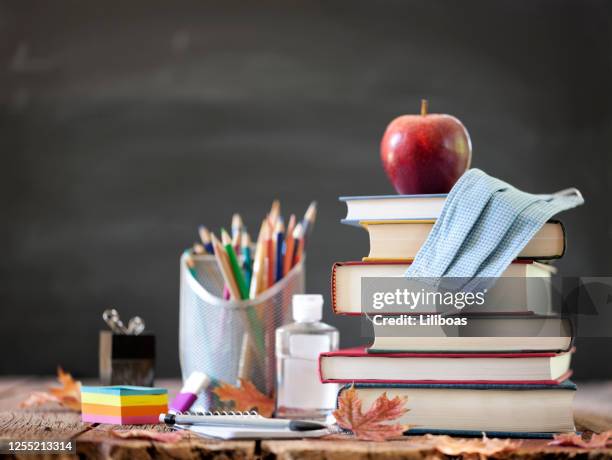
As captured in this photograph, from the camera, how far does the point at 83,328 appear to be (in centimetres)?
164

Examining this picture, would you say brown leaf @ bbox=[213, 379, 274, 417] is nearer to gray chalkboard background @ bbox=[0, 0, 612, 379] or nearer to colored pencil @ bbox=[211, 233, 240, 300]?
colored pencil @ bbox=[211, 233, 240, 300]

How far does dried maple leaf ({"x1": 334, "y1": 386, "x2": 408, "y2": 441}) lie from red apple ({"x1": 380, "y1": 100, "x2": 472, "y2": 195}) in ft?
0.93

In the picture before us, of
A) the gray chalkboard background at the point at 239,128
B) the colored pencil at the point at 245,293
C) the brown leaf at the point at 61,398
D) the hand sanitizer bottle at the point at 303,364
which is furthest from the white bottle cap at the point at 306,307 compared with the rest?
the gray chalkboard background at the point at 239,128

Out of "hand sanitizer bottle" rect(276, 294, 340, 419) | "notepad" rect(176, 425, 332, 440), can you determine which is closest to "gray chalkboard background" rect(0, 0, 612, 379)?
"hand sanitizer bottle" rect(276, 294, 340, 419)

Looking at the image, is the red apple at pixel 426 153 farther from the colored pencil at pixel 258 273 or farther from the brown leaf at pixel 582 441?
the brown leaf at pixel 582 441

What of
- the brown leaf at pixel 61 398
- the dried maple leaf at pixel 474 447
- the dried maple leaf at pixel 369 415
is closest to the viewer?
the dried maple leaf at pixel 474 447

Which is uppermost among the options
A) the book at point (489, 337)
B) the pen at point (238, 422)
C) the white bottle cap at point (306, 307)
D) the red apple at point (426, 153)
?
the red apple at point (426, 153)

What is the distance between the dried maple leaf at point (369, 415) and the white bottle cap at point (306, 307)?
0.19 metres

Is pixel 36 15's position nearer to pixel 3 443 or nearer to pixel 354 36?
pixel 354 36

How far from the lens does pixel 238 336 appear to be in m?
1.12

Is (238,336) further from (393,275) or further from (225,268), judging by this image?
(393,275)

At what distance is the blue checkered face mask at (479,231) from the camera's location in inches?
33.4

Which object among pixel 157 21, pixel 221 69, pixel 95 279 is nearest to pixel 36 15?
pixel 157 21

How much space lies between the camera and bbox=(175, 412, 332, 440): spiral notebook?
0.78 meters
